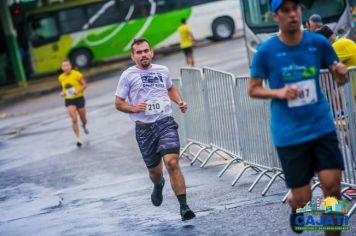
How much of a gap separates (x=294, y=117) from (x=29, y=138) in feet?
47.8

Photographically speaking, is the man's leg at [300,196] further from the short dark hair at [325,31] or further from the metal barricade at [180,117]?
the metal barricade at [180,117]

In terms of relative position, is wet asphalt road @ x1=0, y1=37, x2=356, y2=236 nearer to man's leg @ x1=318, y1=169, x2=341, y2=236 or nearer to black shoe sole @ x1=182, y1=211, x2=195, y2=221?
black shoe sole @ x1=182, y1=211, x2=195, y2=221

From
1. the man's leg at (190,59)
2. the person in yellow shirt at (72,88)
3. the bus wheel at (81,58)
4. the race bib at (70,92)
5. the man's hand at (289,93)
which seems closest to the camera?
the man's hand at (289,93)

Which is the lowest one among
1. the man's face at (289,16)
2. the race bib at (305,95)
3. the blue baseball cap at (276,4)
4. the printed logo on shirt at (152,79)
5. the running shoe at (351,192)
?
the running shoe at (351,192)

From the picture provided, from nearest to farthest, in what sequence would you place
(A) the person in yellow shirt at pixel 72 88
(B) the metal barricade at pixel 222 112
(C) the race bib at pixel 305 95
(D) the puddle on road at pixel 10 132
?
(C) the race bib at pixel 305 95, (B) the metal barricade at pixel 222 112, (A) the person in yellow shirt at pixel 72 88, (D) the puddle on road at pixel 10 132

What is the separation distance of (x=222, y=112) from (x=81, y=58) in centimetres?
2768

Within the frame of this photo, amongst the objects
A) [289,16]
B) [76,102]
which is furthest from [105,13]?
[289,16]

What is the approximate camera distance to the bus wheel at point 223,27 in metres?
39.8

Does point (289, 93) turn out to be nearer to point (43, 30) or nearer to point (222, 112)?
point (222, 112)

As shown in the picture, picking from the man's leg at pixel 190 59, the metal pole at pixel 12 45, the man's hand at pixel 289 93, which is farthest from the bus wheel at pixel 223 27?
the man's hand at pixel 289 93

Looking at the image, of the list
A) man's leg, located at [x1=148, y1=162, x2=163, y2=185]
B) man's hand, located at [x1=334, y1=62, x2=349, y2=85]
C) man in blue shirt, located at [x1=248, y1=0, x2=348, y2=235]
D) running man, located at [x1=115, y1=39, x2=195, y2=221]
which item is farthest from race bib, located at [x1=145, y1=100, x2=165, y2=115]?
man's hand, located at [x1=334, y1=62, x2=349, y2=85]

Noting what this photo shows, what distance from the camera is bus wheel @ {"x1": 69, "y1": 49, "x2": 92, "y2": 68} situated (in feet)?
129

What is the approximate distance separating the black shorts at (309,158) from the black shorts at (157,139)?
8.94ft

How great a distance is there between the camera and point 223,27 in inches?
1576
